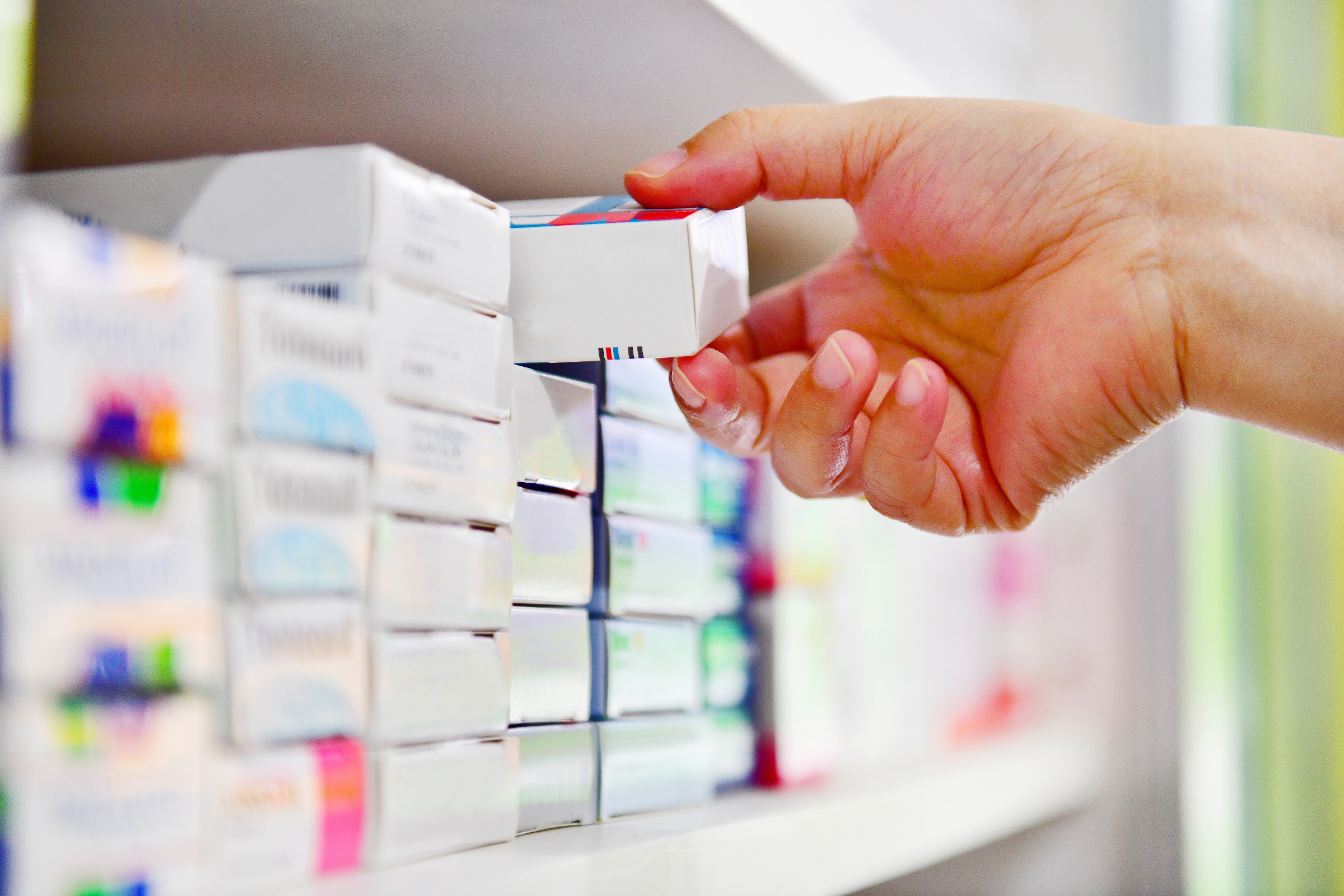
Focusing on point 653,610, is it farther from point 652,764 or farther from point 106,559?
point 106,559

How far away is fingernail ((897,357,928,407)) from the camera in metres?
0.59

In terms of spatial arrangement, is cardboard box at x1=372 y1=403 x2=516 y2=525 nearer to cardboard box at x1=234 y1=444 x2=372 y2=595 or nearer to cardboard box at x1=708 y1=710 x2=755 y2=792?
cardboard box at x1=234 y1=444 x2=372 y2=595

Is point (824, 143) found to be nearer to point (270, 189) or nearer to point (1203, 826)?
point (270, 189)

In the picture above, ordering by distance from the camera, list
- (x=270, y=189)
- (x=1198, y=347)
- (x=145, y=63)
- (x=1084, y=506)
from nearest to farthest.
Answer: (x=270, y=189)
(x=145, y=63)
(x=1198, y=347)
(x=1084, y=506)

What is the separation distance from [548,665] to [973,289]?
364 millimetres

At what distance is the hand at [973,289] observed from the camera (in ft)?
2.04

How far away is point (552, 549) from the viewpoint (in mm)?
578

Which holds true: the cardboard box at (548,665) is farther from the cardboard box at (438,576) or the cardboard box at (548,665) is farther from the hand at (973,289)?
the hand at (973,289)

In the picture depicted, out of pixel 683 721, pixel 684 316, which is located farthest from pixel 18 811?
pixel 683 721

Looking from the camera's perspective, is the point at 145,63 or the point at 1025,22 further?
the point at 1025,22

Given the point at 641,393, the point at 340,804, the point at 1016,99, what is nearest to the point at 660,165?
the point at 641,393

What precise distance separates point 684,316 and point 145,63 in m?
0.27

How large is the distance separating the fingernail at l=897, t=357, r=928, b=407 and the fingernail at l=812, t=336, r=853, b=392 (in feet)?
0.09

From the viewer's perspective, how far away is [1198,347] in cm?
63
